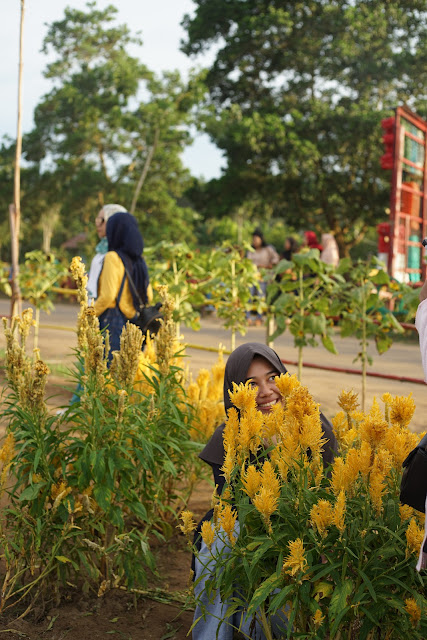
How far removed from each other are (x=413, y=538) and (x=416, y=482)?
128mm

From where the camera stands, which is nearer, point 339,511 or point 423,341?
point 339,511

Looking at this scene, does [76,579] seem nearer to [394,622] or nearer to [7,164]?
[394,622]

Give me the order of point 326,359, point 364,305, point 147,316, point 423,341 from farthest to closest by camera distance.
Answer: point 326,359
point 364,305
point 147,316
point 423,341

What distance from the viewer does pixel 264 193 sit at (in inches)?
762

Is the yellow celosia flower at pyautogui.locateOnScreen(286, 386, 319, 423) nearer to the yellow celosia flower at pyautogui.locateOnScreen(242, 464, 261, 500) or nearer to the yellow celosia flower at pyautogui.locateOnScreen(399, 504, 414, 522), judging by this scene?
the yellow celosia flower at pyautogui.locateOnScreen(242, 464, 261, 500)

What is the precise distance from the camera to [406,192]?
11828 mm

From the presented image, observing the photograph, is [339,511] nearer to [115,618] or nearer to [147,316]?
[115,618]

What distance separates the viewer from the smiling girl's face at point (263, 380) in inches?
97.1

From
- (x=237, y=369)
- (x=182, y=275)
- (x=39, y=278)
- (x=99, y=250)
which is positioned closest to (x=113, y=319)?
(x=99, y=250)

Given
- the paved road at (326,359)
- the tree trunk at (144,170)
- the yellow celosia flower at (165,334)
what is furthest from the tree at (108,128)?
the yellow celosia flower at (165,334)

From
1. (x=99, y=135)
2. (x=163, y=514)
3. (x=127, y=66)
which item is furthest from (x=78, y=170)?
(x=163, y=514)

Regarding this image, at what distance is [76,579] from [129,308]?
2.33m

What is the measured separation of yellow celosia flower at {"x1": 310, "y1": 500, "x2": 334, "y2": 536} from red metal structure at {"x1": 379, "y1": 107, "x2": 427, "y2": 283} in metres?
9.76

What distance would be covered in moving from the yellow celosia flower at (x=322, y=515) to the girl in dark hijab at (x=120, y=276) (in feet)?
10.3
